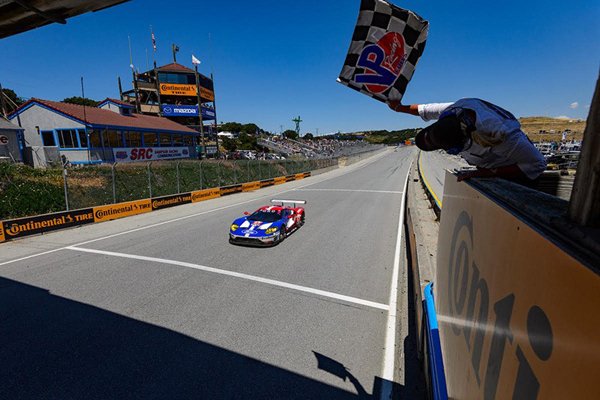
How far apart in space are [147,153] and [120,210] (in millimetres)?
16821

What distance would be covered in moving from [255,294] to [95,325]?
2.54 metres

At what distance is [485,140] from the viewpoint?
182cm

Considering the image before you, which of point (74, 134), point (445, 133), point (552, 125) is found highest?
point (552, 125)

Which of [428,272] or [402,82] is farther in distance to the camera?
[428,272]

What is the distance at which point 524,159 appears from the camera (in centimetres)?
197

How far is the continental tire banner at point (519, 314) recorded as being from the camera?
60 cm

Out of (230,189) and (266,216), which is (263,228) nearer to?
(266,216)

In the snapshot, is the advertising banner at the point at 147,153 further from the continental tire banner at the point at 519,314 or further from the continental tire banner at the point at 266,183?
the continental tire banner at the point at 519,314

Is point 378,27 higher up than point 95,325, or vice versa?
point 378,27

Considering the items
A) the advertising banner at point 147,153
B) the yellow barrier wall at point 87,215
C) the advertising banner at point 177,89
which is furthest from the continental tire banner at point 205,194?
the advertising banner at point 177,89

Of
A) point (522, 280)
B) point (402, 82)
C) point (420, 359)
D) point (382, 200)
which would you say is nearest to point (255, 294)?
point (420, 359)

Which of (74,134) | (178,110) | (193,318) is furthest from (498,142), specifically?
(178,110)

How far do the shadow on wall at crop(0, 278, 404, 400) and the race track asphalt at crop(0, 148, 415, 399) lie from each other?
0.6 inches

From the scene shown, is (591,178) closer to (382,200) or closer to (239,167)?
(382,200)
